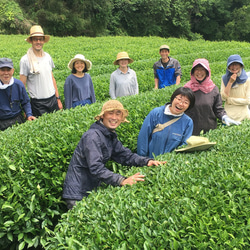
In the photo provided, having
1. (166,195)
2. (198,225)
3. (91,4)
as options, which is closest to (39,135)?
(166,195)

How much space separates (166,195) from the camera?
9.54 feet

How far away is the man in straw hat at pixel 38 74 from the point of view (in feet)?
19.4

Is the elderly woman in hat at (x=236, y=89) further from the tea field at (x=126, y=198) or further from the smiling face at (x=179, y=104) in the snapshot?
the smiling face at (x=179, y=104)

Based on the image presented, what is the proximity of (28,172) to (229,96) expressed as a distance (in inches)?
154

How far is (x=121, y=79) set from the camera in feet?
22.8

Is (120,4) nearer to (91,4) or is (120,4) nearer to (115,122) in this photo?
(91,4)

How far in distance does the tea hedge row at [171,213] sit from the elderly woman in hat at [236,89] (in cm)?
242

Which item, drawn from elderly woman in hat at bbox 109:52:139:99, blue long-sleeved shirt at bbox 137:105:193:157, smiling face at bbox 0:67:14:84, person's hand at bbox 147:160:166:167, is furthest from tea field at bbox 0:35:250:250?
elderly woman in hat at bbox 109:52:139:99

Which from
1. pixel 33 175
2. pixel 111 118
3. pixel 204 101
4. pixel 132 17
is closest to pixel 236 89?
pixel 204 101

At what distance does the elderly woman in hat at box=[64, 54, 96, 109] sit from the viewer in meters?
6.09

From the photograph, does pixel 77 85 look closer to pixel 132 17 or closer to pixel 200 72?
pixel 200 72

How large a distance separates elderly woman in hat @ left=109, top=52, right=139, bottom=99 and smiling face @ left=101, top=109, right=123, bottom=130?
10.5 feet

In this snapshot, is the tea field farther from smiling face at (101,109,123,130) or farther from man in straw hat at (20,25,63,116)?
man in straw hat at (20,25,63,116)

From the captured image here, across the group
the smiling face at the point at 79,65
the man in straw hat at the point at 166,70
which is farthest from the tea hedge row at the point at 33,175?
the man in straw hat at the point at 166,70
